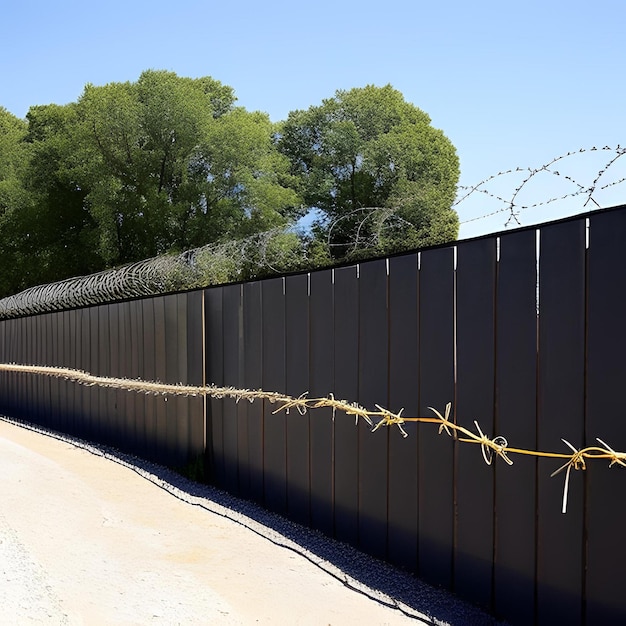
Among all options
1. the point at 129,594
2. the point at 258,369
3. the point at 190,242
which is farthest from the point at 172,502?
the point at 190,242

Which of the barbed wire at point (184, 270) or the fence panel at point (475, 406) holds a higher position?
the barbed wire at point (184, 270)

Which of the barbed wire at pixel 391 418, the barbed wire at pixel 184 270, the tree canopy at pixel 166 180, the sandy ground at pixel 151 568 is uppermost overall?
the tree canopy at pixel 166 180

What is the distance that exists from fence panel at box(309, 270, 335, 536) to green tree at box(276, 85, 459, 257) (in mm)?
24242

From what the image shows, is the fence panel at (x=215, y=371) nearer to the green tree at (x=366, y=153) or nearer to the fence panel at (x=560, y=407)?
the fence panel at (x=560, y=407)

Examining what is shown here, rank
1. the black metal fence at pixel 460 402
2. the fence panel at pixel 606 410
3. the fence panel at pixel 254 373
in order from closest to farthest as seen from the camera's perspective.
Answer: the fence panel at pixel 606 410 < the black metal fence at pixel 460 402 < the fence panel at pixel 254 373

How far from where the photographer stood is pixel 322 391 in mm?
5375

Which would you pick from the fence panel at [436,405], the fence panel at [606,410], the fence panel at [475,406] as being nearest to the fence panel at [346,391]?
the fence panel at [436,405]

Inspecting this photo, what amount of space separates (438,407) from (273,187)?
30.8m

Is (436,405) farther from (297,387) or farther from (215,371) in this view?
(215,371)

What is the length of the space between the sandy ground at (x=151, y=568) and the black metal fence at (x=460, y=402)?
396mm

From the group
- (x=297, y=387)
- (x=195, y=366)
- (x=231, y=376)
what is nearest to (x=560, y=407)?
(x=297, y=387)

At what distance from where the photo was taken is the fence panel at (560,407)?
11.4 ft

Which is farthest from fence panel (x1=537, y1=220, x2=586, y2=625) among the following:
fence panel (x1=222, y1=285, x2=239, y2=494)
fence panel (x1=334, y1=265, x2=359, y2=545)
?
fence panel (x1=222, y1=285, x2=239, y2=494)

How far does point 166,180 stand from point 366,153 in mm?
8828
